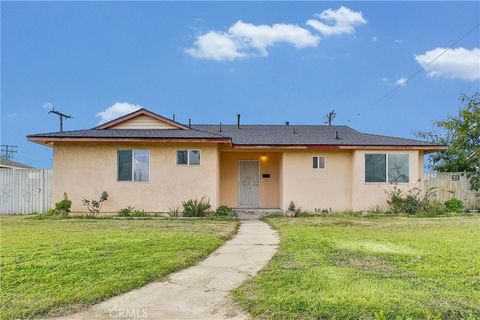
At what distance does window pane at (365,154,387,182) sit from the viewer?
49.9ft

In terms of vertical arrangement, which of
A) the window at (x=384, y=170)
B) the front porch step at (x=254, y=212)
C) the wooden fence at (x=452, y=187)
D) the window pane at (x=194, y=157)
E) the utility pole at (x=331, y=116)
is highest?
the utility pole at (x=331, y=116)

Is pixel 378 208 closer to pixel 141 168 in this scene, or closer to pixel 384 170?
pixel 384 170

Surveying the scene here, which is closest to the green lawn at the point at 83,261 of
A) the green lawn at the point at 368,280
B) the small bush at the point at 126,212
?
the green lawn at the point at 368,280

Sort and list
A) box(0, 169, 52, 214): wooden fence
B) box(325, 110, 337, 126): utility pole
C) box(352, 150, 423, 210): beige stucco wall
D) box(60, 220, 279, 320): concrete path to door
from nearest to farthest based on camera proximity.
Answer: box(60, 220, 279, 320): concrete path to door < box(352, 150, 423, 210): beige stucco wall < box(0, 169, 52, 214): wooden fence < box(325, 110, 337, 126): utility pole

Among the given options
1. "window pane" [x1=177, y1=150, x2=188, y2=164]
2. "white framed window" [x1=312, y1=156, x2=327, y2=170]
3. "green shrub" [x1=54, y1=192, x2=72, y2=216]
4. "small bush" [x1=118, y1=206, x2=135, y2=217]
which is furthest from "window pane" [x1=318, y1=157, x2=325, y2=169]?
"green shrub" [x1=54, y1=192, x2=72, y2=216]

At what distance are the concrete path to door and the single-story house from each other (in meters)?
7.75

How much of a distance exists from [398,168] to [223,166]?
716 cm

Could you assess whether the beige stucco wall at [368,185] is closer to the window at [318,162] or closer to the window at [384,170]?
the window at [384,170]

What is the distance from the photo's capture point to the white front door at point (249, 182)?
17250 mm

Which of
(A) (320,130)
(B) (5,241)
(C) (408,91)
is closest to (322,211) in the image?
(A) (320,130)

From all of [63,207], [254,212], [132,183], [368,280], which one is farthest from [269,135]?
[368,280]

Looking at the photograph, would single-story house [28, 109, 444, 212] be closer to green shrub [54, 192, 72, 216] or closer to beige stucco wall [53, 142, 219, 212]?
beige stucco wall [53, 142, 219, 212]

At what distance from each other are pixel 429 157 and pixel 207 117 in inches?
499

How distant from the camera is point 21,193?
16234 mm
